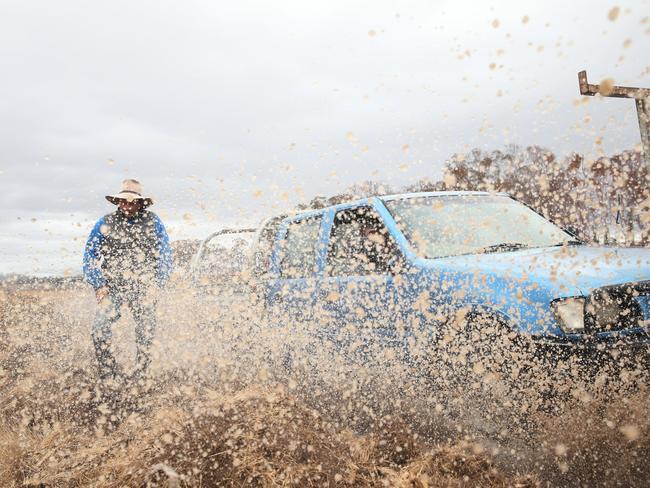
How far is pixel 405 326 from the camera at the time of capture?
420 cm

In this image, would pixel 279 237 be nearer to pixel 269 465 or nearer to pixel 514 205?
pixel 514 205

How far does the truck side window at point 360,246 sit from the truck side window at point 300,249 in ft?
1.02

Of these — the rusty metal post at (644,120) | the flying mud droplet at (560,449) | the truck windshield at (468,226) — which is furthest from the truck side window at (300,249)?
the rusty metal post at (644,120)

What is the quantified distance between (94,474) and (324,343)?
2.19m

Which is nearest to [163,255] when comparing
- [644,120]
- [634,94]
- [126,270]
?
[126,270]

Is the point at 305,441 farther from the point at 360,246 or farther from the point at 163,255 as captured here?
the point at 163,255

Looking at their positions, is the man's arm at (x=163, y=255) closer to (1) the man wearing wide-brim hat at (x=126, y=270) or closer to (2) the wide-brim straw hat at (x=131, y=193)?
(1) the man wearing wide-brim hat at (x=126, y=270)

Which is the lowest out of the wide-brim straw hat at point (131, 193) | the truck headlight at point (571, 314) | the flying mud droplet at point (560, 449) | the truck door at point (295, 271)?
the flying mud droplet at point (560, 449)

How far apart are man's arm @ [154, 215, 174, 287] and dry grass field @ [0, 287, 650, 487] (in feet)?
4.24

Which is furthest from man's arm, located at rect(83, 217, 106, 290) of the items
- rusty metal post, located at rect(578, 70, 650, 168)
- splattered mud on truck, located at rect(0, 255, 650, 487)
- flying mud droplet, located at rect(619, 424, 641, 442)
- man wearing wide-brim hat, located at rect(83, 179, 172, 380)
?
rusty metal post, located at rect(578, 70, 650, 168)

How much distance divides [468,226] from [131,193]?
3.73m

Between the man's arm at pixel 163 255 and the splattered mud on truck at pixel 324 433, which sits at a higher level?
the man's arm at pixel 163 255

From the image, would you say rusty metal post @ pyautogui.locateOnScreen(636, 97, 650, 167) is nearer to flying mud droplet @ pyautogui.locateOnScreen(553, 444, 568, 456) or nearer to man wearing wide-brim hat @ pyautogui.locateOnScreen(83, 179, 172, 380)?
flying mud droplet @ pyautogui.locateOnScreen(553, 444, 568, 456)

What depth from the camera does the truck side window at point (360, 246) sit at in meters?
4.47
